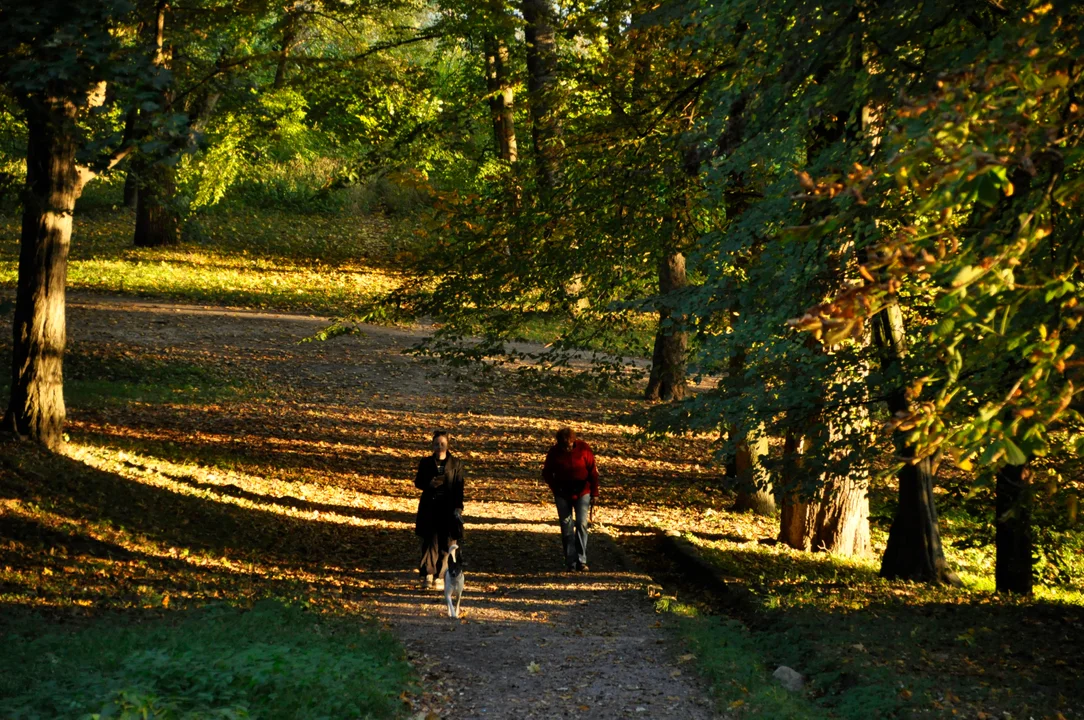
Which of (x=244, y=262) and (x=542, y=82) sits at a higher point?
(x=542, y=82)

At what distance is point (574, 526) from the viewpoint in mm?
12117

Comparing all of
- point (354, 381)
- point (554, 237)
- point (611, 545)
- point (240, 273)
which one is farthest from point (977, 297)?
point (240, 273)

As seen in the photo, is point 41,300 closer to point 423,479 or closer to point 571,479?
point 423,479

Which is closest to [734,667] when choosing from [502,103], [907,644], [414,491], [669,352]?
[907,644]

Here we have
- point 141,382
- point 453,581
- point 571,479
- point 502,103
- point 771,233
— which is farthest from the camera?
point 502,103

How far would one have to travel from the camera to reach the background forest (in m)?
4.27

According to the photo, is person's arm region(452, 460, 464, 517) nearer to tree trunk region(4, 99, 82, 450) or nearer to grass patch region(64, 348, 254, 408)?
tree trunk region(4, 99, 82, 450)

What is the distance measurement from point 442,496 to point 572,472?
1826 millimetres

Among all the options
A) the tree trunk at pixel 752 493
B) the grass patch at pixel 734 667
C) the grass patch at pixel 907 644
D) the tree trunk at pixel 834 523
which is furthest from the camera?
the tree trunk at pixel 752 493

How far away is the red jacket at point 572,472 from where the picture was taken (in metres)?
11.5

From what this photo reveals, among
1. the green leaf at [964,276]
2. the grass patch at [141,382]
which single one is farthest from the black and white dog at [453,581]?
the grass patch at [141,382]

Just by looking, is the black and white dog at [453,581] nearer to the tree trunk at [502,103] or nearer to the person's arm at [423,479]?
the person's arm at [423,479]

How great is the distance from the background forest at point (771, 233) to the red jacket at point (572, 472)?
0.78 meters

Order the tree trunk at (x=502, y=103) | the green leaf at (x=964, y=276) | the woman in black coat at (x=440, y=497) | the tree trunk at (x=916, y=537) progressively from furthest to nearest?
1. the tree trunk at (x=502, y=103)
2. the tree trunk at (x=916, y=537)
3. the woman in black coat at (x=440, y=497)
4. the green leaf at (x=964, y=276)
